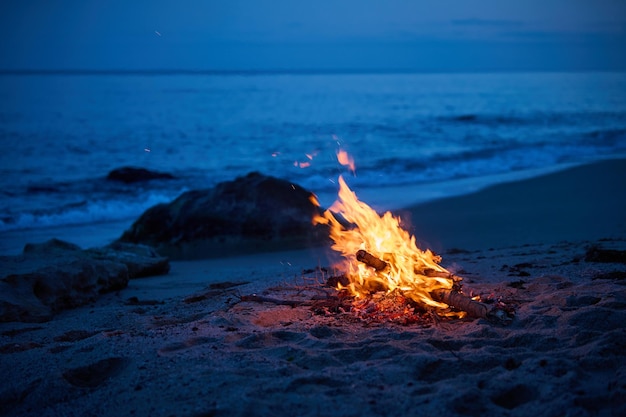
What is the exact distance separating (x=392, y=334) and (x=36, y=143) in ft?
71.3

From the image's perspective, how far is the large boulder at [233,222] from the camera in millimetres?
8742

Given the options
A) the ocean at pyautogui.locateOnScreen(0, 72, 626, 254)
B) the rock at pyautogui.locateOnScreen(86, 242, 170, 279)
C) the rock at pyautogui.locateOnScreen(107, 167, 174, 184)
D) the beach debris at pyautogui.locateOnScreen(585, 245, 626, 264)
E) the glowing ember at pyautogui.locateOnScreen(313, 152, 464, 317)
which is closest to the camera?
the glowing ember at pyautogui.locateOnScreen(313, 152, 464, 317)

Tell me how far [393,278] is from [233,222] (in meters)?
4.33

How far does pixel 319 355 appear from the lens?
3.65m

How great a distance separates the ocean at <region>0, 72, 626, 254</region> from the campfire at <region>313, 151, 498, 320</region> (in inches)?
243

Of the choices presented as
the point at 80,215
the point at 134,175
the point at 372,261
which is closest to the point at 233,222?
the point at 372,261

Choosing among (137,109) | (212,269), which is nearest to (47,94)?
(137,109)

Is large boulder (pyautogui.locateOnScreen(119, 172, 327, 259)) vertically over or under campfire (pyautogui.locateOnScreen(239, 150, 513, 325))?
over

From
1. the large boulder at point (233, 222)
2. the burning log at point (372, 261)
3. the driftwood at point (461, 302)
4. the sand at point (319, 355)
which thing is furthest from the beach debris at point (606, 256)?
the large boulder at point (233, 222)

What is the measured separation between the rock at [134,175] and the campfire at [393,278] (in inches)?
458

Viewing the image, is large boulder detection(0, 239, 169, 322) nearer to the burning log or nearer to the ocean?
the burning log

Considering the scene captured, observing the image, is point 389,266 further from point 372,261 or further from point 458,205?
point 458,205

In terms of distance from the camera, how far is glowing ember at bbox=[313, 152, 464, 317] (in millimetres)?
4719

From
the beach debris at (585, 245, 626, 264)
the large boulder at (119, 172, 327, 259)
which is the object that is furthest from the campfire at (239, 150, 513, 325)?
the large boulder at (119, 172, 327, 259)
